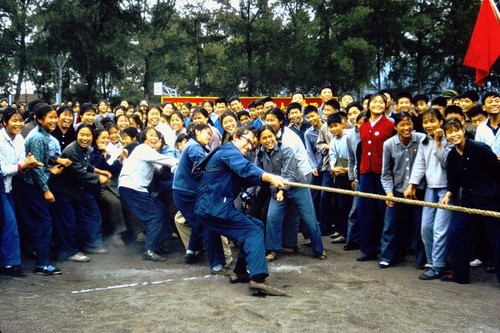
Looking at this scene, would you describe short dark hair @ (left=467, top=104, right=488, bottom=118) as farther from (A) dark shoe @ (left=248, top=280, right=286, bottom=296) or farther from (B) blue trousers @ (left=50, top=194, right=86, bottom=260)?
(B) blue trousers @ (left=50, top=194, right=86, bottom=260)

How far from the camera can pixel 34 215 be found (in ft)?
21.6

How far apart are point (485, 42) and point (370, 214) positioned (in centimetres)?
289

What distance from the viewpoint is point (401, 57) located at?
3016 cm

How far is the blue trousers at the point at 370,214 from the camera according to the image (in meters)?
7.04

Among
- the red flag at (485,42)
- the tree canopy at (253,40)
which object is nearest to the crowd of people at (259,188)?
the red flag at (485,42)

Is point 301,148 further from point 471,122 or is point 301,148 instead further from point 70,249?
point 70,249

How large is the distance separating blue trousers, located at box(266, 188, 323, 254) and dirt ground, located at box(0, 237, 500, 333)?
306 millimetres

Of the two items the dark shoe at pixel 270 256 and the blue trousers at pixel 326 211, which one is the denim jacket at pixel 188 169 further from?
the blue trousers at pixel 326 211

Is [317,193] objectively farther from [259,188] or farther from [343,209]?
[259,188]

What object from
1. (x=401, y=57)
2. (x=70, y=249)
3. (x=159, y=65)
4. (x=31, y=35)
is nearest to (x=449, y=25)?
(x=401, y=57)

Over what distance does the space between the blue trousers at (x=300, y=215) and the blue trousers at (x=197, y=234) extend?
0.85 m

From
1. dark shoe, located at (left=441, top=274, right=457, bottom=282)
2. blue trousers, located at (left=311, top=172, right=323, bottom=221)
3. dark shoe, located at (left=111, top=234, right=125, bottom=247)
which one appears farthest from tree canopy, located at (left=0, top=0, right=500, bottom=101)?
dark shoe, located at (left=441, top=274, right=457, bottom=282)

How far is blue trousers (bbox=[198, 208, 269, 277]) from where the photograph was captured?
5590 mm

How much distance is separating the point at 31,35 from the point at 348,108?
25.3 m
